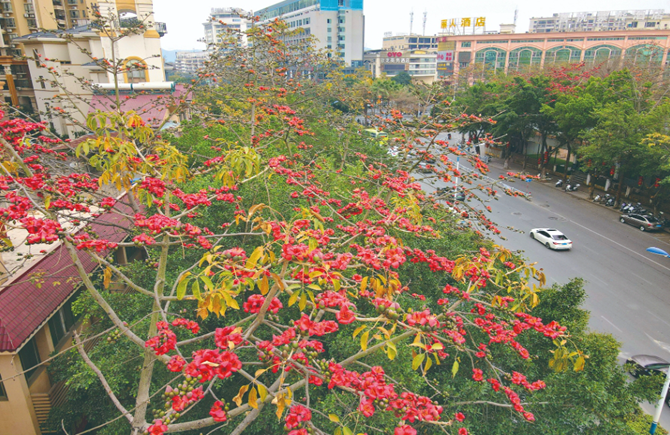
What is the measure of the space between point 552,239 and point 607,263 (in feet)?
8.07

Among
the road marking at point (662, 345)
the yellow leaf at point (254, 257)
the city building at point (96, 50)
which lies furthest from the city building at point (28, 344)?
the city building at point (96, 50)

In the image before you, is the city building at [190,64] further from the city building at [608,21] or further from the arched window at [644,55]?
the city building at [608,21]

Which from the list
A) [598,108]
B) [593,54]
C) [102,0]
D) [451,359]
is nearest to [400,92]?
[598,108]

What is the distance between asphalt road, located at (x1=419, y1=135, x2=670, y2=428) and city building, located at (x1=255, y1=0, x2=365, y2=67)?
50.7 m

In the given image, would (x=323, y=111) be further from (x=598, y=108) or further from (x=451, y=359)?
(x=598, y=108)

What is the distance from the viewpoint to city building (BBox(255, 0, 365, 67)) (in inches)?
2702

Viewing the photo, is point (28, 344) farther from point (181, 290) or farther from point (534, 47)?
point (534, 47)

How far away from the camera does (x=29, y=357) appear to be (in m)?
7.85

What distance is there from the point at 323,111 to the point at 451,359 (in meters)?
15.0

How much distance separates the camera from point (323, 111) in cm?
1950

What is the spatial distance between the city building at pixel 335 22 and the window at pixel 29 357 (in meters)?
66.2

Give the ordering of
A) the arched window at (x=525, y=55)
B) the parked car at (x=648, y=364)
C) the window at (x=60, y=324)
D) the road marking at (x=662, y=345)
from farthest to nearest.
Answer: the arched window at (x=525, y=55) → the road marking at (x=662, y=345) → the parked car at (x=648, y=364) → the window at (x=60, y=324)

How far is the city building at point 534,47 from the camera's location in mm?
61238

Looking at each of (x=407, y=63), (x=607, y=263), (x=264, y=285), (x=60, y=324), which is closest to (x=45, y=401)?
(x=60, y=324)
